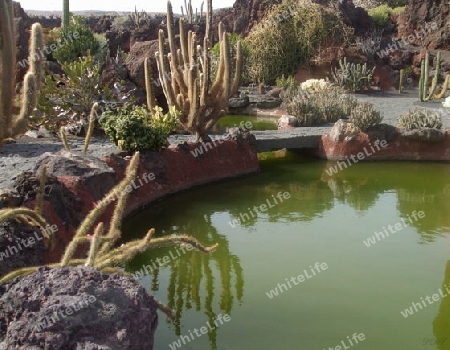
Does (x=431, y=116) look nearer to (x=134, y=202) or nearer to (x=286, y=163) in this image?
(x=286, y=163)

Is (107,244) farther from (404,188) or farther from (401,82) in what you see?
(401,82)

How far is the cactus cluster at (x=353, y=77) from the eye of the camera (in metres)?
19.4

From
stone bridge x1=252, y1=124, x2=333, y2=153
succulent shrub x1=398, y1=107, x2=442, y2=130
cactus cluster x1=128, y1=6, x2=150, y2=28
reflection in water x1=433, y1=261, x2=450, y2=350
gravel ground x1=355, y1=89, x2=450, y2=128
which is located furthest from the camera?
cactus cluster x1=128, y1=6, x2=150, y2=28

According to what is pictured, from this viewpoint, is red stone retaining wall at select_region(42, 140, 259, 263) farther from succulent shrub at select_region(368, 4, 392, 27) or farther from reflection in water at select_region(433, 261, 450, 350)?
succulent shrub at select_region(368, 4, 392, 27)

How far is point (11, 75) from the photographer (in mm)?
4180

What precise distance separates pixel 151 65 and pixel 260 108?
17.0 ft

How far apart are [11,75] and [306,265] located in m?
3.56

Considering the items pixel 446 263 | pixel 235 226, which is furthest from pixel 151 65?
pixel 446 263

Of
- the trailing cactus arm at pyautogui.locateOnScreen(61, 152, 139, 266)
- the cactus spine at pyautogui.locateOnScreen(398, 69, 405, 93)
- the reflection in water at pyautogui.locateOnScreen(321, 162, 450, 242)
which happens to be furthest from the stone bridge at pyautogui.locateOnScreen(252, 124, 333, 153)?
the cactus spine at pyautogui.locateOnScreen(398, 69, 405, 93)

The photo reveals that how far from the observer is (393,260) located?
20.9ft

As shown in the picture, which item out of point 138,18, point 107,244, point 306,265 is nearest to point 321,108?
point 306,265

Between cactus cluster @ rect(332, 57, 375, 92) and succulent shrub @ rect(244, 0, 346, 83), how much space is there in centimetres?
212

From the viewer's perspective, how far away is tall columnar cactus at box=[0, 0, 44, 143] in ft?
13.5

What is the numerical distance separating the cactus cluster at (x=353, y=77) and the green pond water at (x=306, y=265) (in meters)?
9.74
